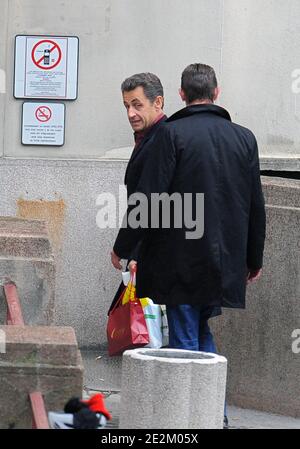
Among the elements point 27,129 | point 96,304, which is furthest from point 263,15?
point 96,304

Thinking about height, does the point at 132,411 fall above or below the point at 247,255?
below

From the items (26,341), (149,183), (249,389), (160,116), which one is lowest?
(249,389)

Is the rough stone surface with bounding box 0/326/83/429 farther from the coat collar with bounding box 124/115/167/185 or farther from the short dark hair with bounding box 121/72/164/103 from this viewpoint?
the short dark hair with bounding box 121/72/164/103

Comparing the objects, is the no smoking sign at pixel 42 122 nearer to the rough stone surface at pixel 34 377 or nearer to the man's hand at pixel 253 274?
the man's hand at pixel 253 274

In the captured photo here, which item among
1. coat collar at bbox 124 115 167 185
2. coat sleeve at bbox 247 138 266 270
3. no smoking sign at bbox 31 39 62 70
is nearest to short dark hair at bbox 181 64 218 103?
coat sleeve at bbox 247 138 266 270

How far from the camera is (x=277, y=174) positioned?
8.02 m

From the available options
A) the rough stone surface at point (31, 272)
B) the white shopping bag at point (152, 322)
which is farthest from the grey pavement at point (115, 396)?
the rough stone surface at point (31, 272)

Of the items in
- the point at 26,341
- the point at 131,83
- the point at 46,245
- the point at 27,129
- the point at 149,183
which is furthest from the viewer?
the point at 27,129

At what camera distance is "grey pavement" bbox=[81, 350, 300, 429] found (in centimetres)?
604

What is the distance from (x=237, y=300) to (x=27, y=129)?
283 centimetres

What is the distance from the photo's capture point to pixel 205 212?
541 centimetres

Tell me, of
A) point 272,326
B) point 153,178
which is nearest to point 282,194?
point 272,326

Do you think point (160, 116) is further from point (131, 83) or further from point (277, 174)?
point (277, 174)

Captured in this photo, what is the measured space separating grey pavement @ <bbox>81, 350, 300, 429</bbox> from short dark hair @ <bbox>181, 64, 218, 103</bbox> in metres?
1.72
